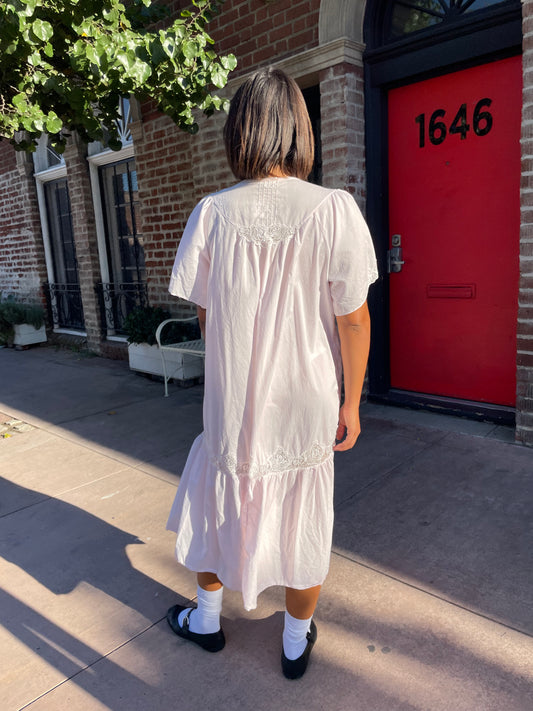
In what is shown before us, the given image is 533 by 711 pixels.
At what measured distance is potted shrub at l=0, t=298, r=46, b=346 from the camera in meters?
8.49

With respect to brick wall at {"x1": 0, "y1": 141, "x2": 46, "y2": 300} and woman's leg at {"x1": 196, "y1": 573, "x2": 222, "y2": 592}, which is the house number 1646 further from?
brick wall at {"x1": 0, "y1": 141, "x2": 46, "y2": 300}

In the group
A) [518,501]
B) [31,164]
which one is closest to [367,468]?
[518,501]

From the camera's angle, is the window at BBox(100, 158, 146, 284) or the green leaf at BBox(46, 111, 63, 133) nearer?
the green leaf at BBox(46, 111, 63, 133)

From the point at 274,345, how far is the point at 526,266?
92.8 inches

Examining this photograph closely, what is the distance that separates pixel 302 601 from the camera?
6.08 ft

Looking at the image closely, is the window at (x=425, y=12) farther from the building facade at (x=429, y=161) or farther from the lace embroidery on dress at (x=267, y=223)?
the lace embroidery on dress at (x=267, y=223)

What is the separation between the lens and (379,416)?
14.5ft

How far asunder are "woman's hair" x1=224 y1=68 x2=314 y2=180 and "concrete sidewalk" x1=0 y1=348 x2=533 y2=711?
65.4 inches

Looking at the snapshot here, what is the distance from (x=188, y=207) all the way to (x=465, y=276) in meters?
3.06

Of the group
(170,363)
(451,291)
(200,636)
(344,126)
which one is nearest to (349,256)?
(200,636)

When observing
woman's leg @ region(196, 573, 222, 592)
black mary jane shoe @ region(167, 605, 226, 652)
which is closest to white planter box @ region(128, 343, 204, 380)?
black mary jane shoe @ region(167, 605, 226, 652)

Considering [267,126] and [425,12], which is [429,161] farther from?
[267,126]

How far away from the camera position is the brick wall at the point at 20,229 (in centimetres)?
875

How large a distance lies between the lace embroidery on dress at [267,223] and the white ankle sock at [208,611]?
1.24m
